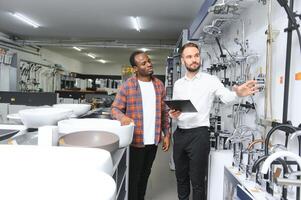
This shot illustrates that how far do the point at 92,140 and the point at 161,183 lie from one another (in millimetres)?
2665

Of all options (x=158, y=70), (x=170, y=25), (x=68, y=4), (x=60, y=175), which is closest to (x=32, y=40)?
(x=68, y=4)

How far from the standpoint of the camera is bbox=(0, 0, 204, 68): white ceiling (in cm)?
542

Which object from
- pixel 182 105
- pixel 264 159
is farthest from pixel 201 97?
pixel 264 159

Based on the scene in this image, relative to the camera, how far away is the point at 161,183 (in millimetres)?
3799

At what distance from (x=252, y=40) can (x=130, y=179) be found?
181cm

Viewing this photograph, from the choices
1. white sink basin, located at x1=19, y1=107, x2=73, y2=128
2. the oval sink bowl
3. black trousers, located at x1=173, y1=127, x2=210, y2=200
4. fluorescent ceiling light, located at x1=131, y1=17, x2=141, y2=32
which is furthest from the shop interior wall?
fluorescent ceiling light, located at x1=131, y1=17, x2=141, y2=32

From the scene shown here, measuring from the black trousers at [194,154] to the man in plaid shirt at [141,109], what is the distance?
0.24 m

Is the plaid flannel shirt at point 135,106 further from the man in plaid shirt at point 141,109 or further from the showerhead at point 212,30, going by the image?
the showerhead at point 212,30

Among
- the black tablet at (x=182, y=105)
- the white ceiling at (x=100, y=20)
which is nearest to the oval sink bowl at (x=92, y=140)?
the black tablet at (x=182, y=105)

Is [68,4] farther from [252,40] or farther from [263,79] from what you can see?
[263,79]

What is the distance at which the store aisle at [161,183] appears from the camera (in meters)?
3.32

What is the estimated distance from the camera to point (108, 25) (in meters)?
7.17

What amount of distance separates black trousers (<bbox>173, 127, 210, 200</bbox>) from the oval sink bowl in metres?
0.99

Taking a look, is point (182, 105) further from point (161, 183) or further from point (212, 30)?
point (161, 183)
